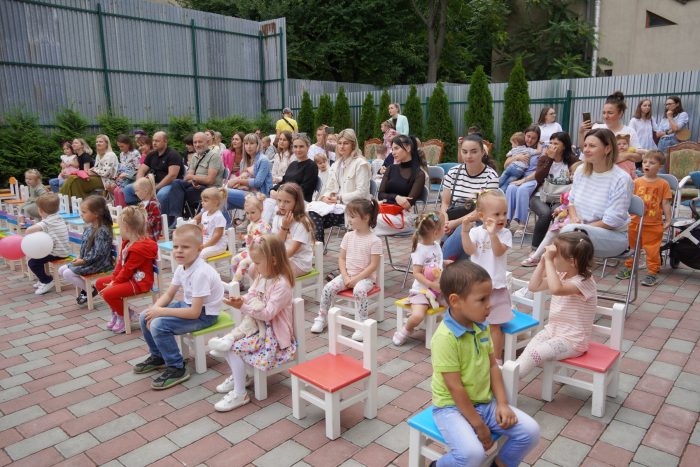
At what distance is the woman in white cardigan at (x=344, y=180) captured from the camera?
5.76m

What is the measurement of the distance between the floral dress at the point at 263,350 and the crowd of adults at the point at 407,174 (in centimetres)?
147

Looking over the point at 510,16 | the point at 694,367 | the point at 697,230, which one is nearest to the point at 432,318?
the point at 694,367

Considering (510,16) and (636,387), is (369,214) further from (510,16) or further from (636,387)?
(510,16)

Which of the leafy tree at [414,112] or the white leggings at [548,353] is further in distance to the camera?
the leafy tree at [414,112]

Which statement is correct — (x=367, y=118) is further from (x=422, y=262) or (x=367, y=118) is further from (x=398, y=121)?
(x=422, y=262)

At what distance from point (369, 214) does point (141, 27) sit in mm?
12541

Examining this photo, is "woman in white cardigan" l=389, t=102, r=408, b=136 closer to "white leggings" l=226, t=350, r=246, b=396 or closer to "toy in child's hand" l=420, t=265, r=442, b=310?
"toy in child's hand" l=420, t=265, r=442, b=310

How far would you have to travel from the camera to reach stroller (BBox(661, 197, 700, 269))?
5.31 meters

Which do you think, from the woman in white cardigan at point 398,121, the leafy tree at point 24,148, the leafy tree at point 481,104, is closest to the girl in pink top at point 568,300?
the woman in white cardigan at point 398,121

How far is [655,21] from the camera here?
16578 mm

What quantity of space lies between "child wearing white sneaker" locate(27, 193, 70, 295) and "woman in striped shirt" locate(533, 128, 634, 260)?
5.08 m

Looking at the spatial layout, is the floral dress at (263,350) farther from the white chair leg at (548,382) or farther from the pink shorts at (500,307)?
the white chair leg at (548,382)

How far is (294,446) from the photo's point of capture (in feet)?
8.78

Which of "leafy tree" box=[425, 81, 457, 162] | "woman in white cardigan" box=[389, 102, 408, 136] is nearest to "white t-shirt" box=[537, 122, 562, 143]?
"woman in white cardigan" box=[389, 102, 408, 136]
